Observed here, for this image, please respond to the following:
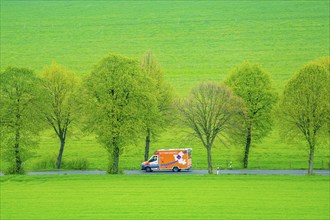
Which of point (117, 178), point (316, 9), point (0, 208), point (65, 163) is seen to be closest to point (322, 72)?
point (117, 178)

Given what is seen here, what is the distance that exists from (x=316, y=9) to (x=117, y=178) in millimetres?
98162

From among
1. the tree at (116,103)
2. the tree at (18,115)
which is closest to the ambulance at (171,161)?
the tree at (116,103)

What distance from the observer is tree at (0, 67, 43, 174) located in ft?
222

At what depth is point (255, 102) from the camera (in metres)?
77.4

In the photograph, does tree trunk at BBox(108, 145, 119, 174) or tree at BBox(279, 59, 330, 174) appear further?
tree trunk at BBox(108, 145, 119, 174)

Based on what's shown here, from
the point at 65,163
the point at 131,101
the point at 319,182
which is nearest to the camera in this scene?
the point at 319,182

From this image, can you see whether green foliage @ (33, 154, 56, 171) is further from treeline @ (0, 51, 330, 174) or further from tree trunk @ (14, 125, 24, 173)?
tree trunk @ (14, 125, 24, 173)

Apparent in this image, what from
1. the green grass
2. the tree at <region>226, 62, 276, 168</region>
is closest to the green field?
the tree at <region>226, 62, 276, 168</region>

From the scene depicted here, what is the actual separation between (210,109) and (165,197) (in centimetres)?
→ 2465

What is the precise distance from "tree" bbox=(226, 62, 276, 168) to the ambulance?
31.7 ft

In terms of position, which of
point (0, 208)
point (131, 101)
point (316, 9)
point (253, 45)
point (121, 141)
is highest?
point (316, 9)

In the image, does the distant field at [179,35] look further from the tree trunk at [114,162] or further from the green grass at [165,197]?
the green grass at [165,197]

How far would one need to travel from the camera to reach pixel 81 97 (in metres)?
67.1

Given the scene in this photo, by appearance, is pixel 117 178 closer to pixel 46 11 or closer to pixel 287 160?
pixel 287 160
